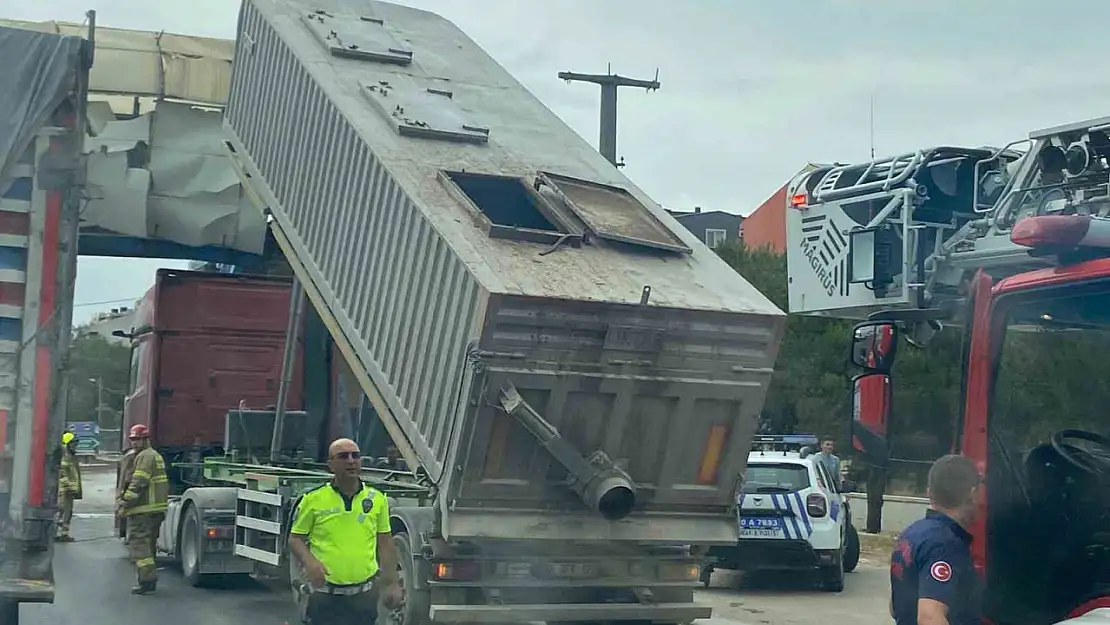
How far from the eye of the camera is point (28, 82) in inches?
270

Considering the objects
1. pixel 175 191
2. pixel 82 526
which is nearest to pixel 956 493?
pixel 175 191

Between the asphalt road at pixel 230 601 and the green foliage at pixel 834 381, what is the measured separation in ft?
6.08

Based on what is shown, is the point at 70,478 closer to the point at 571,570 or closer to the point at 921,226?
the point at 571,570

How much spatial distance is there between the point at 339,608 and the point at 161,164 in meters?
9.59

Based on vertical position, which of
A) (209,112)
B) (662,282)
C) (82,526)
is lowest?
(82,526)

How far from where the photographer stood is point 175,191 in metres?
15.3

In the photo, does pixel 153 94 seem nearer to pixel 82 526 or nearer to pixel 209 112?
pixel 209 112

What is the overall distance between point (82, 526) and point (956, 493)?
59.8 ft

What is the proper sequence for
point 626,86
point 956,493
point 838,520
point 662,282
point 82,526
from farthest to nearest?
point 626,86 < point 82,526 < point 838,520 < point 662,282 < point 956,493

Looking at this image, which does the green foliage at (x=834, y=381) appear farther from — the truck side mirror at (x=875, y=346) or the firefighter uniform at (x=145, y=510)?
the firefighter uniform at (x=145, y=510)

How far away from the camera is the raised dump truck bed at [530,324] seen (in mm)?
7992

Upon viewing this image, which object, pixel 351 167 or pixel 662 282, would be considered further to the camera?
pixel 351 167

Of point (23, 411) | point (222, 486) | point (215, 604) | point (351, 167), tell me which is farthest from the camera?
point (222, 486)

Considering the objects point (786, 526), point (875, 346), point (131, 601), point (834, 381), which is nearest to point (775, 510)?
point (786, 526)
